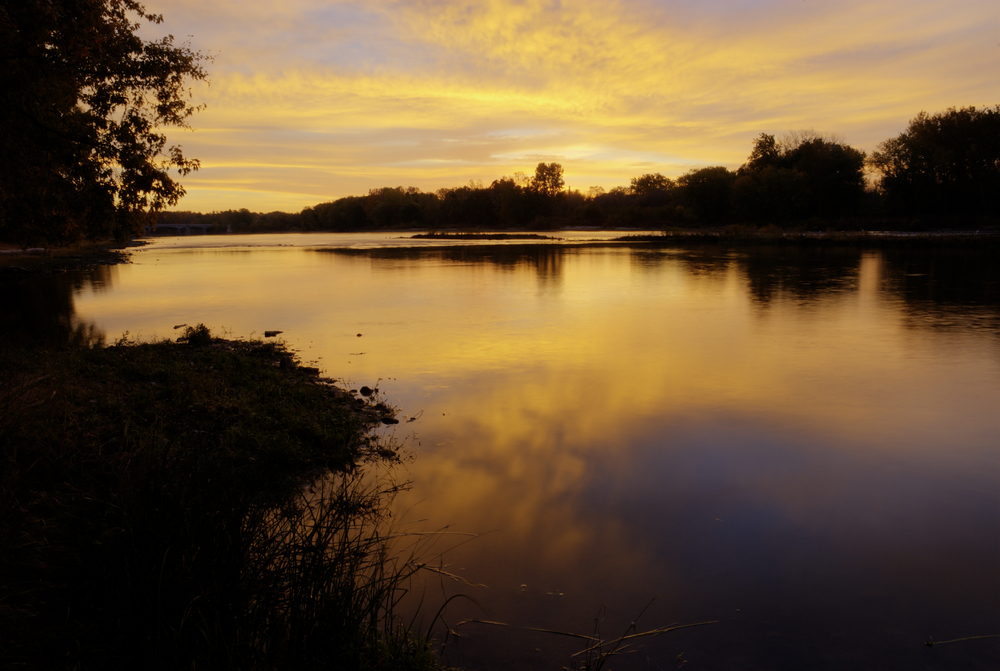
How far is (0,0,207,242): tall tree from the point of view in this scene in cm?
991

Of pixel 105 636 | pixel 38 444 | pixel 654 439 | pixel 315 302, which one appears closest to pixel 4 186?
pixel 38 444

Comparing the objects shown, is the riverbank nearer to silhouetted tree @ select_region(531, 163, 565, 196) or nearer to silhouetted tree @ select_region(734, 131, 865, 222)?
silhouetted tree @ select_region(734, 131, 865, 222)

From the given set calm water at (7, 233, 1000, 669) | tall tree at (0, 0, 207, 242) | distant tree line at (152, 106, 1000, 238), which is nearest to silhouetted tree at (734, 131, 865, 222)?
Answer: distant tree line at (152, 106, 1000, 238)

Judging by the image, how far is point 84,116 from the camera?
13.1m

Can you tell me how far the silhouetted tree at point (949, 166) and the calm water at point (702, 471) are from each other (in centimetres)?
5101

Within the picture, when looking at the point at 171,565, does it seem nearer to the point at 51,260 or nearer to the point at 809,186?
the point at 51,260

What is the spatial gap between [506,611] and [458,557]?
2.65 feet

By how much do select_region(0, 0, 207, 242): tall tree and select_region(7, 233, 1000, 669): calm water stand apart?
11.7 ft

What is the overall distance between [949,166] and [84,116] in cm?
7010

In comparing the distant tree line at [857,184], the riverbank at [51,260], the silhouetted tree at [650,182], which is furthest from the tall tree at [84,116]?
the silhouetted tree at [650,182]

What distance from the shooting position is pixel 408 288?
25.3 meters

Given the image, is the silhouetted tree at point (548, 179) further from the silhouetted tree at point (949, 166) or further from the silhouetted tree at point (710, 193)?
the silhouetted tree at point (949, 166)

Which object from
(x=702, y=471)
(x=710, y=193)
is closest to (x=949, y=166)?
(x=710, y=193)

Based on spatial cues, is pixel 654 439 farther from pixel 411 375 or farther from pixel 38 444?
pixel 38 444
